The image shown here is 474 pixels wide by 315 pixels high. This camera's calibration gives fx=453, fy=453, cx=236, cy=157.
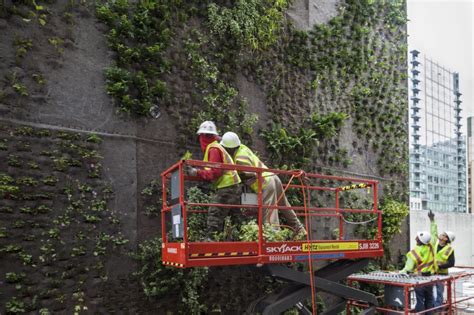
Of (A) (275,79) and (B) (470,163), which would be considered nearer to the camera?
(A) (275,79)

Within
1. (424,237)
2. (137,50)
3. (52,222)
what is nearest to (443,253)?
(424,237)

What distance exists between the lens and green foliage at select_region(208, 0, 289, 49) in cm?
867

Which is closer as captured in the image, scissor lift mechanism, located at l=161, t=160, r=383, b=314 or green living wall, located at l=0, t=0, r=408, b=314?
scissor lift mechanism, located at l=161, t=160, r=383, b=314

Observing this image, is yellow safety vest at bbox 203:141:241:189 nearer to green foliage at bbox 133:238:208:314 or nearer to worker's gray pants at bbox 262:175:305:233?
worker's gray pants at bbox 262:175:305:233

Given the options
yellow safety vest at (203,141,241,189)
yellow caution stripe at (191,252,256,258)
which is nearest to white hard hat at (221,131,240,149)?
yellow safety vest at (203,141,241,189)

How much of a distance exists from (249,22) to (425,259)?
5.97 meters

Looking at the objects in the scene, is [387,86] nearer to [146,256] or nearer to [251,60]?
[251,60]

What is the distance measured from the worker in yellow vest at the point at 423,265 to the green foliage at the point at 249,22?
203 inches

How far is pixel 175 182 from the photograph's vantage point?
19.6ft

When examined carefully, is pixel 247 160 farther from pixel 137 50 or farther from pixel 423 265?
pixel 423 265

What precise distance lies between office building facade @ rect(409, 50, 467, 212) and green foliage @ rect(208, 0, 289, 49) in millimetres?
46572

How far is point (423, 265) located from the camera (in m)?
9.21

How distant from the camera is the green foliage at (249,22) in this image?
8672 mm

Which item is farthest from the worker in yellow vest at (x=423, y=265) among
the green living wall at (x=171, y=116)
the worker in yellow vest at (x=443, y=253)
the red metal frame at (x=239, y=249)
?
the red metal frame at (x=239, y=249)
